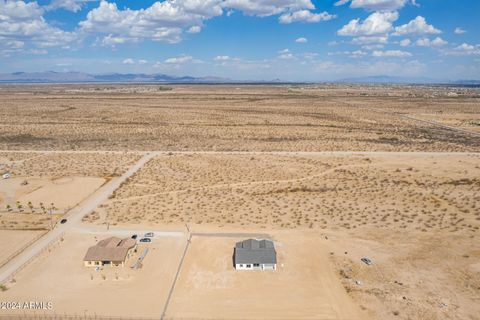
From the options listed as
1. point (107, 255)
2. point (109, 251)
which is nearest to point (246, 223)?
point (109, 251)

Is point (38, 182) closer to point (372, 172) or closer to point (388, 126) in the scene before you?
point (372, 172)

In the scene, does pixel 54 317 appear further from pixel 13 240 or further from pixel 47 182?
pixel 47 182

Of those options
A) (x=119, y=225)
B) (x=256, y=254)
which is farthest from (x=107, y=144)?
(x=256, y=254)

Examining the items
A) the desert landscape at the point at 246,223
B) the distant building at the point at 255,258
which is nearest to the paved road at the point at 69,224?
the desert landscape at the point at 246,223

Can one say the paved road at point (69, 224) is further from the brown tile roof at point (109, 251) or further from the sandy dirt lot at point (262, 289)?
the sandy dirt lot at point (262, 289)

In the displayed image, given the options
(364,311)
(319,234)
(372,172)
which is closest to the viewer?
(364,311)

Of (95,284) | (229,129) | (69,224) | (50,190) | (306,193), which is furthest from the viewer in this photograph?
(229,129)
